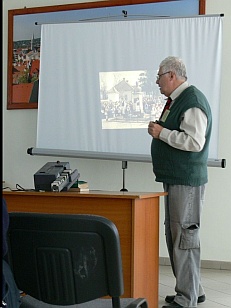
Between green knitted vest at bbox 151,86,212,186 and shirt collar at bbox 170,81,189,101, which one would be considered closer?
green knitted vest at bbox 151,86,212,186

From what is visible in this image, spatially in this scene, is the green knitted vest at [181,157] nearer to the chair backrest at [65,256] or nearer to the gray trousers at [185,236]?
the gray trousers at [185,236]

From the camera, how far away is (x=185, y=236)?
368 cm

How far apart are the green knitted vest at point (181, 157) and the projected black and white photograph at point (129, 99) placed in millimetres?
1668

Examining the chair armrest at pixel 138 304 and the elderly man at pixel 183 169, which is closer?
the chair armrest at pixel 138 304

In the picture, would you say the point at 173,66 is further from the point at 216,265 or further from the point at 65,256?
the point at 216,265

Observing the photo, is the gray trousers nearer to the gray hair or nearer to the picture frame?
the gray hair

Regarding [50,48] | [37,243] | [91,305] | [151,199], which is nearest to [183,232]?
[151,199]

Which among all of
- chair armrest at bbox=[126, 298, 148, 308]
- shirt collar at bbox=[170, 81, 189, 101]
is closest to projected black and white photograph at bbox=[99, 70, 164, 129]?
shirt collar at bbox=[170, 81, 189, 101]

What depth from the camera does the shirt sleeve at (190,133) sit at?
3.57m

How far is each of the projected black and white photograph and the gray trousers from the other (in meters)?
1.79

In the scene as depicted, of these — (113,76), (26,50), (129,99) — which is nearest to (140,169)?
(129,99)

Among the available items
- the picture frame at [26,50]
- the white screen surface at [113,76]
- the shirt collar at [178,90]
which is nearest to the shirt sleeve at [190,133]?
the shirt collar at [178,90]

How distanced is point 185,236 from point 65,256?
75.5 inches

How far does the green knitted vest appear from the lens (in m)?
3.66
